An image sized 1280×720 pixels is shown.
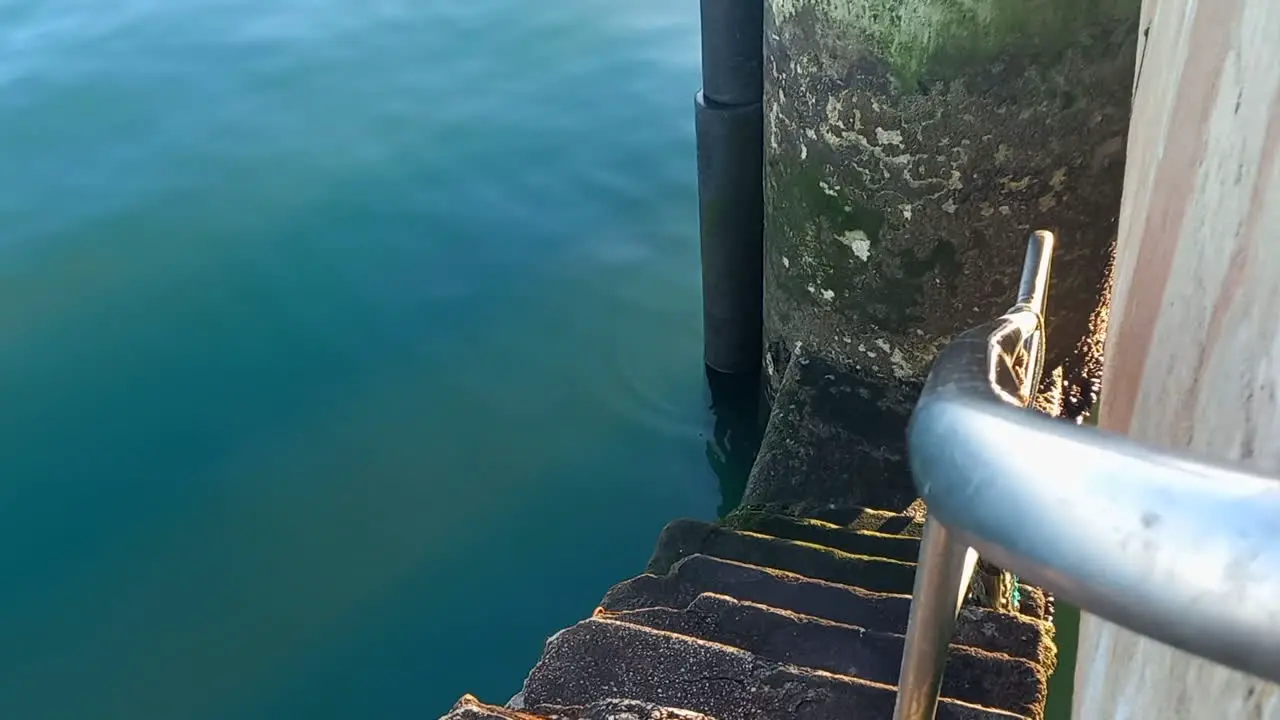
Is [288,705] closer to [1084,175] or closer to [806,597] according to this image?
[806,597]

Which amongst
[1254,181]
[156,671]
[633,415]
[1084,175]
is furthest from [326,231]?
[1254,181]

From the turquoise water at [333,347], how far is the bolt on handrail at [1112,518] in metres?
4.07

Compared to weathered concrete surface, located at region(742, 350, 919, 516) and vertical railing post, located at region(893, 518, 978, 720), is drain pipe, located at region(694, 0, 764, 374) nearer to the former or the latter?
weathered concrete surface, located at region(742, 350, 919, 516)

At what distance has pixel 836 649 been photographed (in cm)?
233

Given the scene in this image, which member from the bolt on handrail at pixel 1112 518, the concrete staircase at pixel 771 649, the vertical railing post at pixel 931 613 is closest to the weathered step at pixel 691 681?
the concrete staircase at pixel 771 649

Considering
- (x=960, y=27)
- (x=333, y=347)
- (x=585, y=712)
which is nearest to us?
(x=585, y=712)

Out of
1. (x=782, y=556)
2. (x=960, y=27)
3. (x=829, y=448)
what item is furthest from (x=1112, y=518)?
(x=829, y=448)

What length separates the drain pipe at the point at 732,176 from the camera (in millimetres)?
4062

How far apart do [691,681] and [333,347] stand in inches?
162

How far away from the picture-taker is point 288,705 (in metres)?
4.18

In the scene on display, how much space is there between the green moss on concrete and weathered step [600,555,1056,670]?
5.39 ft

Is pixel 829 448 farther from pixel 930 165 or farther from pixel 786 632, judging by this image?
pixel 786 632

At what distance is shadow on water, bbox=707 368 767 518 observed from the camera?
521cm

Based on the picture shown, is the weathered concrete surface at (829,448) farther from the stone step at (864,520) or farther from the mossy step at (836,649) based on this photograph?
the mossy step at (836,649)
